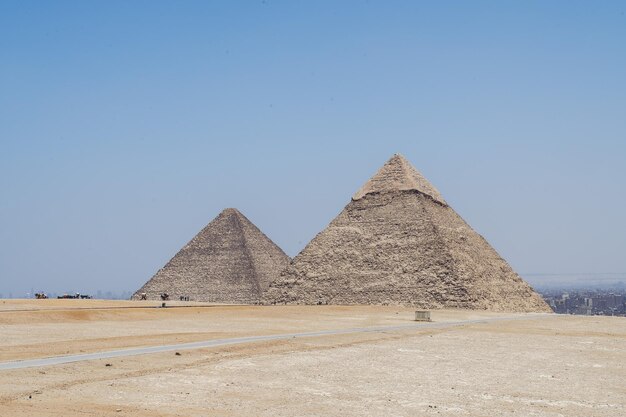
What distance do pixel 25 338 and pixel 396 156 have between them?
200ft

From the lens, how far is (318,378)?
16.6 meters

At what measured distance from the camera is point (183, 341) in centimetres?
2381

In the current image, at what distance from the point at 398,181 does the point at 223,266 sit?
83.1 ft

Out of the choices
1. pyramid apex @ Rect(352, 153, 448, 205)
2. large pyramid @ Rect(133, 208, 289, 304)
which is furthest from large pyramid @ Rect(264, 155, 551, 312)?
large pyramid @ Rect(133, 208, 289, 304)

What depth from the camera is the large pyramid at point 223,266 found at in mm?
89875

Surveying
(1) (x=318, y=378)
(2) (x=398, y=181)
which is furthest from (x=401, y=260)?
(1) (x=318, y=378)

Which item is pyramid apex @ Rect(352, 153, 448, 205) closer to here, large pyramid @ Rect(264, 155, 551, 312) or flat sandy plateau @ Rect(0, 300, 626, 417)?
large pyramid @ Rect(264, 155, 551, 312)

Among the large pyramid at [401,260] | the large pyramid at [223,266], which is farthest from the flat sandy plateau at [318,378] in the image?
the large pyramid at [223,266]

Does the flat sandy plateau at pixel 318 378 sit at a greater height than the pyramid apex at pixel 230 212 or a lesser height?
lesser

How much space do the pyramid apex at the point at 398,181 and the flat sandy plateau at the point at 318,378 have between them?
50.7 meters

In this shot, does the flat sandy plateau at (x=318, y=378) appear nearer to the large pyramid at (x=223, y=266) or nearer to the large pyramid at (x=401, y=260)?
the large pyramid at (x=401, y=260)

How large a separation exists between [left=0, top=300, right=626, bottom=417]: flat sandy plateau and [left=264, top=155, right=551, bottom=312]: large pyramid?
39.2m

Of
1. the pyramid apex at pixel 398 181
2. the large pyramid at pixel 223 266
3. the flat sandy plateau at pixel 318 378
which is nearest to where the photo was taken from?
the flat sandy plateau at pixel 318 378

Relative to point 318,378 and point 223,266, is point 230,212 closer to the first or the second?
point 223,266
